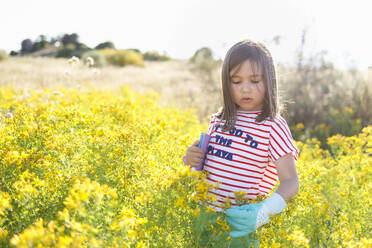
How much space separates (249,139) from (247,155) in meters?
0.10

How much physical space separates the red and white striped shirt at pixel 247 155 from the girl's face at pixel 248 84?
0.13 metres

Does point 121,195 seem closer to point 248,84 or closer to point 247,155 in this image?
point 247,155

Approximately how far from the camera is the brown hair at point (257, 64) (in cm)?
207

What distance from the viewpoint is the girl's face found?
2.06 metres

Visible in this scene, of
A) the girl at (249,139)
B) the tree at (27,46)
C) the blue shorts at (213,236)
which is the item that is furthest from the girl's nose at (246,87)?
the tree at (27,46)

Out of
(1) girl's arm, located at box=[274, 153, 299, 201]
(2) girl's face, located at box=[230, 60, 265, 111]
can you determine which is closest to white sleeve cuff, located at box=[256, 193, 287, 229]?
(1) girl's arm, located at box=[274, 153, 299, 201]

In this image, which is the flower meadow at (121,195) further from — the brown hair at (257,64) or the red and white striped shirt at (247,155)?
the brown hair at (257,64)

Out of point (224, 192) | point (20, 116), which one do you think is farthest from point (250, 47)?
point (20, 116)

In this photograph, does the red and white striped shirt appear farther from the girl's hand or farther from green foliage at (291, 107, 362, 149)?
green foliage at (291, 107, 362, 149)

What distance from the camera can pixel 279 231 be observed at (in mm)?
1854

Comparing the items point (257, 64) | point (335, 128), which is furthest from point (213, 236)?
point (335, 128)

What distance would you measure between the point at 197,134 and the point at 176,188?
158 cm

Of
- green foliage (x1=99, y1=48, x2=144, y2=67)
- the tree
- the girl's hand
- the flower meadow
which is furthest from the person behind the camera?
the tree

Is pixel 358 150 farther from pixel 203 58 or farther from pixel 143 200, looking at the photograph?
pixel 203 58
